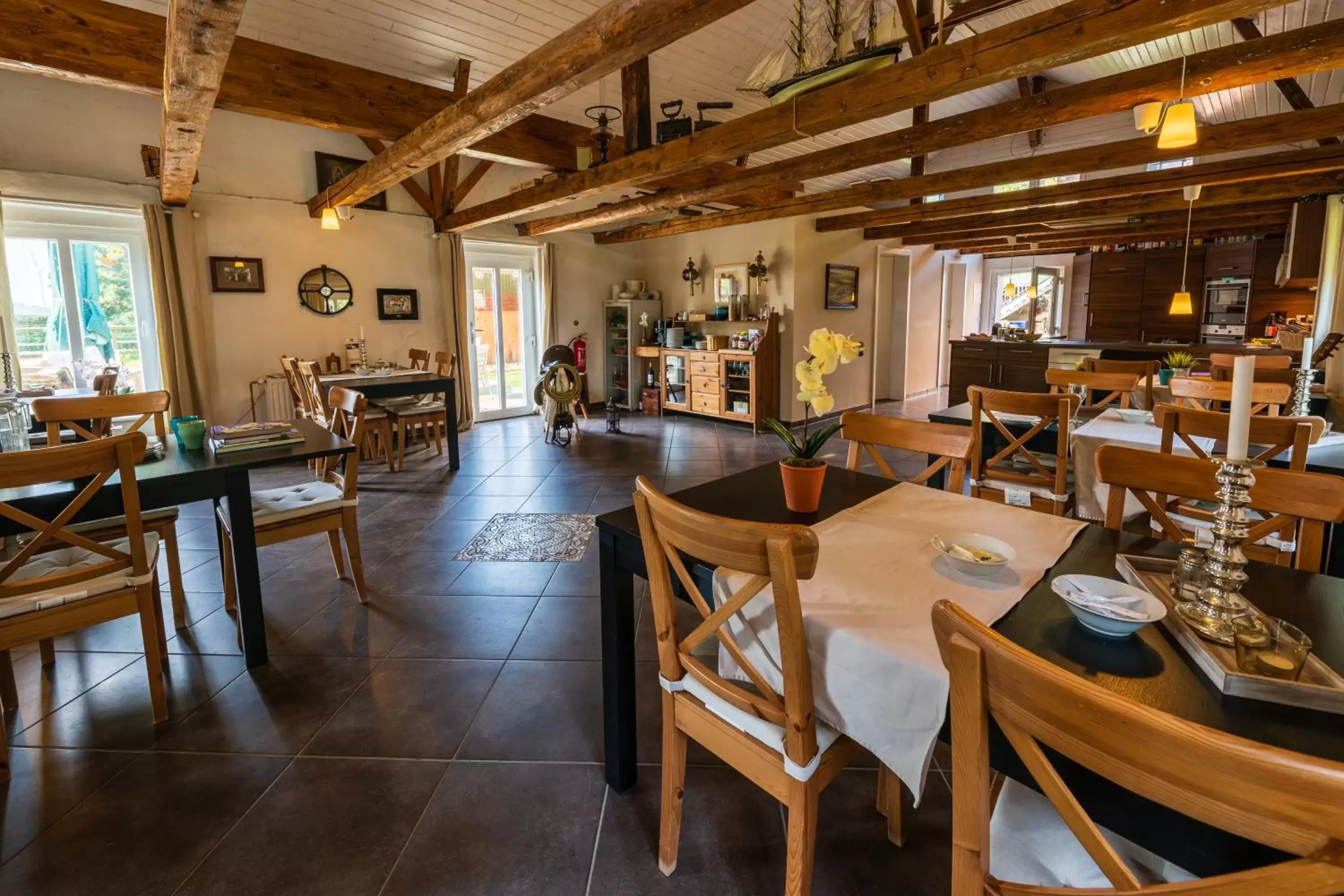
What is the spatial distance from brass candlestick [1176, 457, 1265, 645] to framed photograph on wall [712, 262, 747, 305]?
688 centimetres

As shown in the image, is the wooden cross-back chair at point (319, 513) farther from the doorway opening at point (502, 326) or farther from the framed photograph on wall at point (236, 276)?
the doorway opening at point (502, 326)

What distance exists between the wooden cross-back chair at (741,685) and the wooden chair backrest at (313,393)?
12.7ft

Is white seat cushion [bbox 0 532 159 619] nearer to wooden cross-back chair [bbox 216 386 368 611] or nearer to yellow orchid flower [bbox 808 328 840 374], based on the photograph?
wooden cross-back chair [bbox 216 386 368 611]

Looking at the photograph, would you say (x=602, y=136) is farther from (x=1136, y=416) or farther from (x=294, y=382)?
(x=1136, y=416)

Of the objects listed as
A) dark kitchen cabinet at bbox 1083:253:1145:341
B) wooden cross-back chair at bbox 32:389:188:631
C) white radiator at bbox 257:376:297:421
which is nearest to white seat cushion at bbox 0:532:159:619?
wooden cross-back chair at bbox 32:389:188:631

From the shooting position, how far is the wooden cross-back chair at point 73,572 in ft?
5.83

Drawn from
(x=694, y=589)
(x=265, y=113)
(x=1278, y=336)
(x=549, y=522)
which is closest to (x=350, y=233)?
(x=265, y=113)

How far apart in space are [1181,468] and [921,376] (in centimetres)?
912

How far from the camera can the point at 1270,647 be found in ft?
3.05

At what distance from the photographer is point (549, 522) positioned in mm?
4027

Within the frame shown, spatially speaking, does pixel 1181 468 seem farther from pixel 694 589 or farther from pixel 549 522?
pixel 549 522

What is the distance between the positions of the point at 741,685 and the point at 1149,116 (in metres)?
3.86

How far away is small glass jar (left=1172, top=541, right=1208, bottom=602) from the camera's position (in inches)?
41.6

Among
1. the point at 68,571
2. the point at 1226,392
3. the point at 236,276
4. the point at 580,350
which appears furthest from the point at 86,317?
the point at 1226,392
